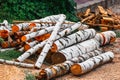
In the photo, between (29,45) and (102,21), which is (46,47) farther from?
(102,21)

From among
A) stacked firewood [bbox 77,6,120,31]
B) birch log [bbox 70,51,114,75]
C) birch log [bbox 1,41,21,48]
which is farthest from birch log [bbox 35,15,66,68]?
stacked firewood [bbox 77,6,120,31]

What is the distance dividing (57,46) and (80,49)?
2.00 feet

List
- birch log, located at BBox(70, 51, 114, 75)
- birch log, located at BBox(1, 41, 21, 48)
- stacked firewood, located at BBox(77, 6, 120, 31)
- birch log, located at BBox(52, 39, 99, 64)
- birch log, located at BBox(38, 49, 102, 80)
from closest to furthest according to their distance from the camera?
birch log, located at BBox(38, 49, 102, 80)
birch log, located at BBox(70, 51, 114, 75)
birch log, located at BBox(52, 39, 99, 64)
birch log, located at BBox(1, 41, 21, 48)
stacked firewood, located at BBox(77, 6, 120, 31)

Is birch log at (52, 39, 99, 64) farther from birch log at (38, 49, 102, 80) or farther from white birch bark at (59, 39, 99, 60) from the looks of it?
birch log at (38, 49, 102, 80)

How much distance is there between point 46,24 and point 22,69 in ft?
7.27

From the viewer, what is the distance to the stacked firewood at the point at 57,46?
29.3ft

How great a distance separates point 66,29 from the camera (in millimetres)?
10125

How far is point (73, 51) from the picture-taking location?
9.54 meters

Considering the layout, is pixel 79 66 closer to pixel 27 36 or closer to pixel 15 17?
pixel 27 36

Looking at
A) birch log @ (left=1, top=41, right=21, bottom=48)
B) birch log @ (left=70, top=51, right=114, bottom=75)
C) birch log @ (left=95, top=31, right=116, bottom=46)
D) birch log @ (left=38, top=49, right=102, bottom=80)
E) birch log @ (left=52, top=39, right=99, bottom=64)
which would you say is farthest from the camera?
birch log @ (left=95, top=31, right=116, bottom=46)

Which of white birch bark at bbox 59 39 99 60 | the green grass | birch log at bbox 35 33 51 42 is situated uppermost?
birch log at bbox 35 33 51 42

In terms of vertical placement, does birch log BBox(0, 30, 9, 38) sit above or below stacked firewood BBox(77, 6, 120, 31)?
above

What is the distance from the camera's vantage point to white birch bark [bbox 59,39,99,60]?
30.8ft

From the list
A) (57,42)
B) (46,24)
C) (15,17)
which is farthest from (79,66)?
(15,17)
